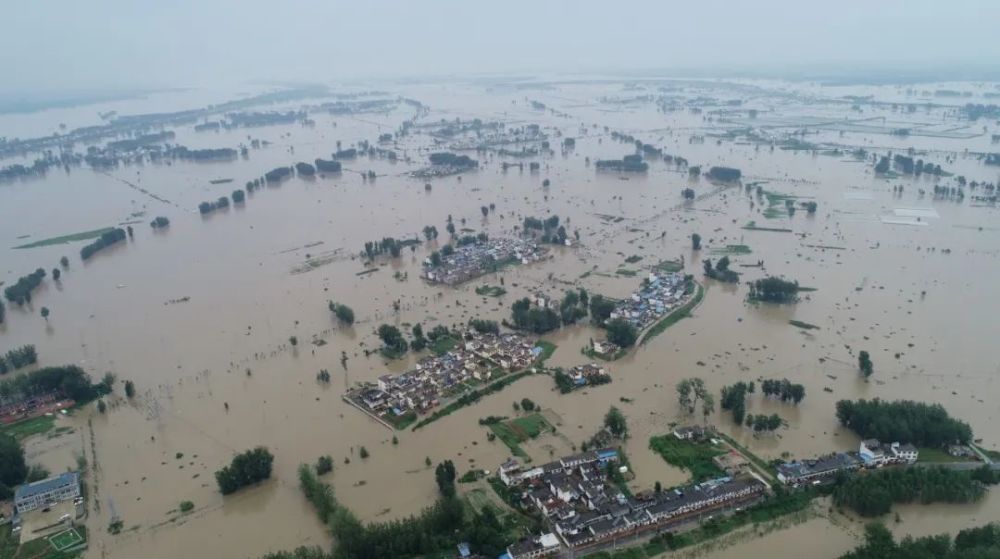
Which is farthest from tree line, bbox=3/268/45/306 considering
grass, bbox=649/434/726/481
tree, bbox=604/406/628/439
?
grass, bbox=649/434/726/481

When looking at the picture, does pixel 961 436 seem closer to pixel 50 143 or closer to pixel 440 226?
pixel 440 226

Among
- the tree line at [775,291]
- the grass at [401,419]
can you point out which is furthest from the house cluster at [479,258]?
the grass at [401,419]

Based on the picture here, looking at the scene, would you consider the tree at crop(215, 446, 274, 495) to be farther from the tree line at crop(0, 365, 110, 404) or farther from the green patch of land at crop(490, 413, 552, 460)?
the tree line at crop(0, 365, 110, 404)

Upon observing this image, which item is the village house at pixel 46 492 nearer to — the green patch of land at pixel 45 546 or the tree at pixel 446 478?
the green patch of land at pixel 45 546

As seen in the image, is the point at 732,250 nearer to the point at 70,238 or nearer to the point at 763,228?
the point at 763,228

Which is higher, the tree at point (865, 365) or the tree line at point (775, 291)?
the tree line at point (775, 291)

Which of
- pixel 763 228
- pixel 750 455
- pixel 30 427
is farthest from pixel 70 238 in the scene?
pixel 763 228
